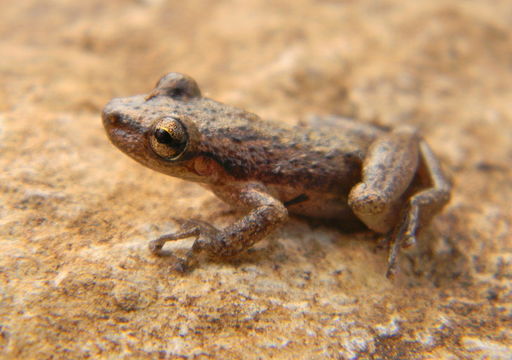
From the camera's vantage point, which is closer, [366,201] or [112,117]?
[112,117]

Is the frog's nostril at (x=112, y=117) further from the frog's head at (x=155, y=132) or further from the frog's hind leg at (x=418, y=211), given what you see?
the frog's hind leg at (x=418, y=211)

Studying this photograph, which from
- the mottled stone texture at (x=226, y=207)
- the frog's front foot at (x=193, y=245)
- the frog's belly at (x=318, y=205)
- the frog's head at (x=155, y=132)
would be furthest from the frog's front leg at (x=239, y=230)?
the frog's head at (x=155, y=132)

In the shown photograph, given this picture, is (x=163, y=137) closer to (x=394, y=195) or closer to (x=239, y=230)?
(x=239, y=230)

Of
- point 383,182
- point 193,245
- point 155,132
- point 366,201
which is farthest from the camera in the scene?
point 383,182

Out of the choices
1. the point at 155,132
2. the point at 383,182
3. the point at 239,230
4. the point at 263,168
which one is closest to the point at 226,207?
the point at 263,168

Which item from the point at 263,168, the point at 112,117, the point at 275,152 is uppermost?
the point at 112,117

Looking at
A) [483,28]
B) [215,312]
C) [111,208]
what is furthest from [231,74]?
[483,28]
